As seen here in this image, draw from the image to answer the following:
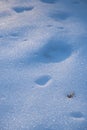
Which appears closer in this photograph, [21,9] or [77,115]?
[77,115]

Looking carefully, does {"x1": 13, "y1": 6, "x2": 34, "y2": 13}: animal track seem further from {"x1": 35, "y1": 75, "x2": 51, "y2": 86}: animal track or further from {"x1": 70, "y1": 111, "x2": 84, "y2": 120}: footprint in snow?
{"x1": 70, "y1": 111, "x2": 84, "y2": 120}: footprint in snow

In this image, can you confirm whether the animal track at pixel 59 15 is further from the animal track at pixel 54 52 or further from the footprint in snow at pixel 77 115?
the footprint in snow at pixel 77 115

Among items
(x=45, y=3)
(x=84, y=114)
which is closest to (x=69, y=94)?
(x=84, y=114)

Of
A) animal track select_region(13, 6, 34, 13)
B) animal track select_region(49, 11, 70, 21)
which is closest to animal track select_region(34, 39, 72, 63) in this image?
animal track select_region(49, 11, 70, 21)

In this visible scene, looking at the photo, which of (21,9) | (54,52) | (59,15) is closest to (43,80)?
(54,52)

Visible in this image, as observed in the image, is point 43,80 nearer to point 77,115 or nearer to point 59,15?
point 77,115

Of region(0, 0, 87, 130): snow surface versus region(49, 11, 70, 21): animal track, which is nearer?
region(0, 0, 87, 130): snow surface

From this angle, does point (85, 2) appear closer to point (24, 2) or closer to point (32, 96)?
point (24, 2)
